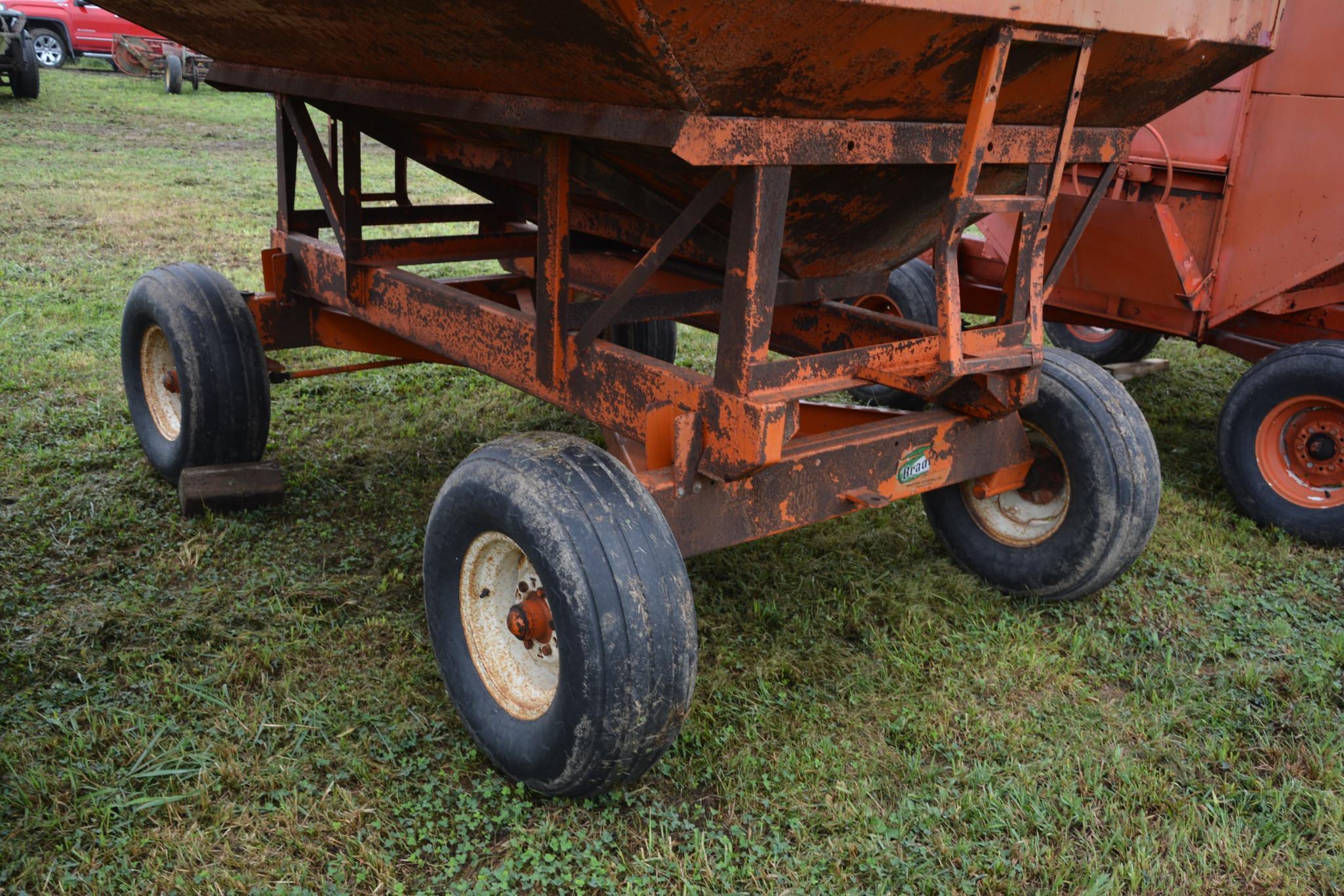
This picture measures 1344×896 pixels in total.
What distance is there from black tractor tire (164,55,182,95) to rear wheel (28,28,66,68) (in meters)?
2.97

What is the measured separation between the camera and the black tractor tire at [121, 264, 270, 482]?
3.95 m

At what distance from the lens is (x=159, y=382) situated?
4410 mm

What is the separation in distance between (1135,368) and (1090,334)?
58 centimetres

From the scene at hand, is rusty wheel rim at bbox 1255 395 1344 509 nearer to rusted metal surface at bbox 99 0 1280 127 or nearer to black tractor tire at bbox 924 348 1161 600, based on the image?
black tractor tire at bbox 924 348 1161 600

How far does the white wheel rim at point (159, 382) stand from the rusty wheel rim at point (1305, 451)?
439 cm

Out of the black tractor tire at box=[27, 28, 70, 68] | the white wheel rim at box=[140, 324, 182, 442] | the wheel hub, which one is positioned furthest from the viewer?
the black tractor tire at box=[27, 28, 70, 68]

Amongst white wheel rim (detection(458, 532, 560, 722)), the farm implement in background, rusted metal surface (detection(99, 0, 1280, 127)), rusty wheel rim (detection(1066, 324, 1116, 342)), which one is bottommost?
white wheel rim (detection(458, 532, 560, 722))

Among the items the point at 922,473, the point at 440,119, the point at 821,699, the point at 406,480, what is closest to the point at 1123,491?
the point at 922,473

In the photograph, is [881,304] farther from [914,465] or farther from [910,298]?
[914,465]

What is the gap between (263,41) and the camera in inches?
136

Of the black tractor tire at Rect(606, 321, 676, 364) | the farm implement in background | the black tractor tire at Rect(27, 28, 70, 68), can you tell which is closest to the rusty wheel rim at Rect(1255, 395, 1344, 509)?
the black tractor tire at Rect(606, 321, 676, 364)

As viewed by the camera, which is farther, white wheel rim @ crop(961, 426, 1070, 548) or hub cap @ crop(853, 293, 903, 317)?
hub cap @ crop(853, 293, 903, 317)

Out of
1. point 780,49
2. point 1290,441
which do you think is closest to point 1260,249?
point 1290,441

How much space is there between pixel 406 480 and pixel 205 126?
13.4 meters
